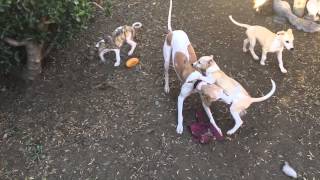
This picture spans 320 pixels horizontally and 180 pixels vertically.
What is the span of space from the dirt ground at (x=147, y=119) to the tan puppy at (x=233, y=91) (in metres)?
0.20

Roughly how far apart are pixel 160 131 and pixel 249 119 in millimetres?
743

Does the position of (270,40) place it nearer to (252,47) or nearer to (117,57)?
(252,47)

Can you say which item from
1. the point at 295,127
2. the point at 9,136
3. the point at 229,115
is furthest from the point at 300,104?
the point at 9,136

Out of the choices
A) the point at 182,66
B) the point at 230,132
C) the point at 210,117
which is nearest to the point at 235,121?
the point at 230,132

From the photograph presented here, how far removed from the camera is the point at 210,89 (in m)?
3.45

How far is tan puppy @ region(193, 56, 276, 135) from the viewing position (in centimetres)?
346

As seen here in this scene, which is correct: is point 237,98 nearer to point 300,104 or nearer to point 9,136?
point 300,104

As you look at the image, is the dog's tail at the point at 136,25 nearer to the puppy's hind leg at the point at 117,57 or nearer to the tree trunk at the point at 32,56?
the puppy's hind leg at the point at 117,57

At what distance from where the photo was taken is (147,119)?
3.79 m

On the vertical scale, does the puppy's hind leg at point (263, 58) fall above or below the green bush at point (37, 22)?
below

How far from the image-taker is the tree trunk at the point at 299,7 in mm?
4820

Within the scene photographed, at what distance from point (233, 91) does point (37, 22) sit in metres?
1.57

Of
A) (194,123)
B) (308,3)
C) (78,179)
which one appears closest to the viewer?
(78,179)

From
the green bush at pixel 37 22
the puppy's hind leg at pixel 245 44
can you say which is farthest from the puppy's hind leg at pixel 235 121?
the green bush at pixel 37 22
